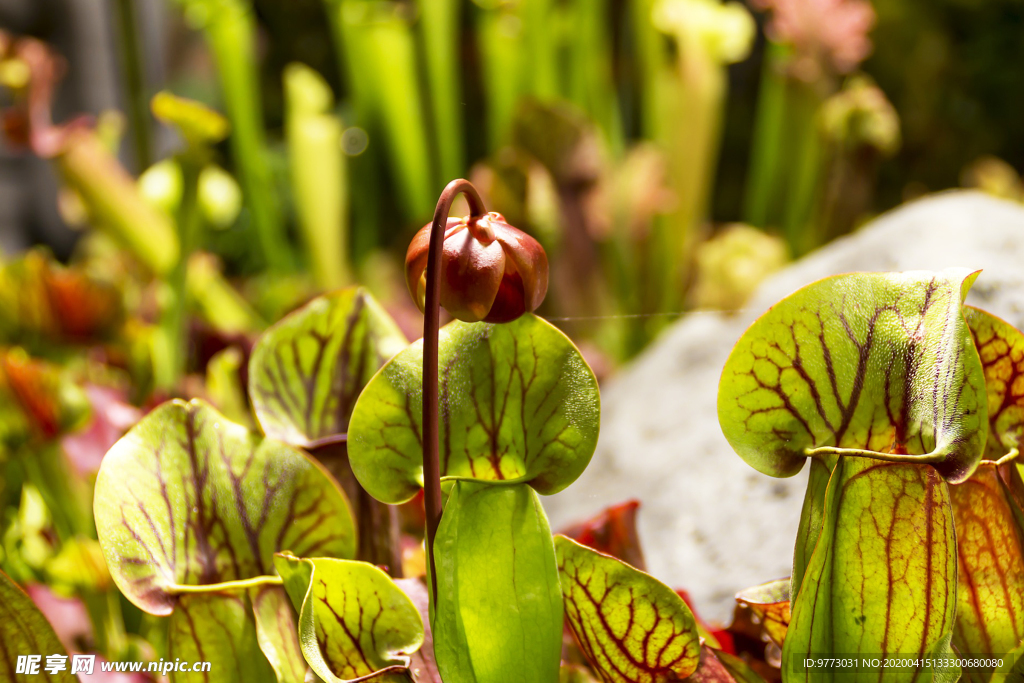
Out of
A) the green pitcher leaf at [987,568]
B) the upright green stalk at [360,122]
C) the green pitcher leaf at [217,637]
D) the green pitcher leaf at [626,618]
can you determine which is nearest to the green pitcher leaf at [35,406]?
the green pitcher leaf at [217,637]

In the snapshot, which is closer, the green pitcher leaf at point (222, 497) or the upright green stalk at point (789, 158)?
the green pitcher leaf at point (222, 497)

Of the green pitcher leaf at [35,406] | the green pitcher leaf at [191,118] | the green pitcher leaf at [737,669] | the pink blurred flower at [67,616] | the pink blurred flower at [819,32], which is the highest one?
the pink blurred flower at [819,32]

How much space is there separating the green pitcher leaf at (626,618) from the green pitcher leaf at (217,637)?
0.13 metres

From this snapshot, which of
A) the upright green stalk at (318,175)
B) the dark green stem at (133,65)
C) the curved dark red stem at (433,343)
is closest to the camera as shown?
the curved dark red stem at (433,343)

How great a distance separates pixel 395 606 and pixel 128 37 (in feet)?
3.51

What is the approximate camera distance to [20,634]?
10.3 inches

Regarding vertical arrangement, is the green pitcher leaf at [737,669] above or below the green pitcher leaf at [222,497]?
below

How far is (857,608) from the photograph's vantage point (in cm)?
24

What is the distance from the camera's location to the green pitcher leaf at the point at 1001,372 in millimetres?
267

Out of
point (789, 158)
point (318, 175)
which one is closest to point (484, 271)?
point (318, 175)

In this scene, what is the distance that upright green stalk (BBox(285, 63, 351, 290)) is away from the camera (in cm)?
113

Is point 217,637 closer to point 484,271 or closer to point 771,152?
point 484,271

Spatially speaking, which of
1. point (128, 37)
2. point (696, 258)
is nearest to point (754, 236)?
point (696, 258)

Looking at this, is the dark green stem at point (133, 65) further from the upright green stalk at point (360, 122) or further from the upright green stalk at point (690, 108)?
the upright green stalk at point (690, 108)
